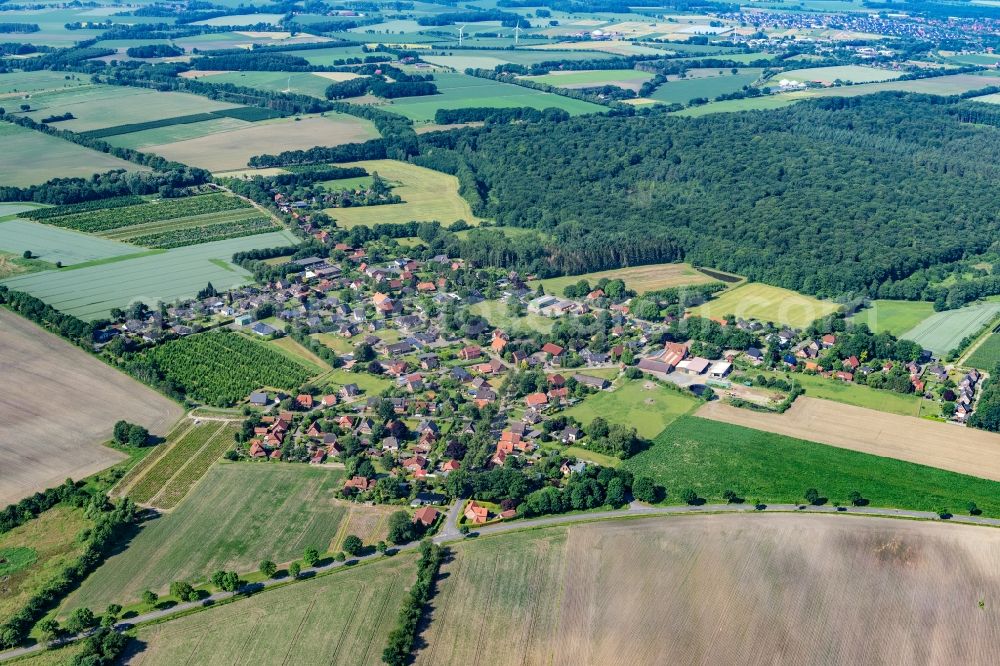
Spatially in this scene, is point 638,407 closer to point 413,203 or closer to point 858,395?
point 858,395

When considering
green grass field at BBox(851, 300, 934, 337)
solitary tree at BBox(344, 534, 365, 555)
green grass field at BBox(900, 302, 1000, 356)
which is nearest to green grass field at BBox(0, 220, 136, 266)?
solitary tree at BBox(344, 534, 365, 555)

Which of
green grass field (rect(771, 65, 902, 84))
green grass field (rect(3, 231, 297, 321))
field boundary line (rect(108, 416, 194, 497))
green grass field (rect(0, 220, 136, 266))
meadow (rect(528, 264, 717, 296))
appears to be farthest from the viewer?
green grass field (rect(771, 65, 902, 84))

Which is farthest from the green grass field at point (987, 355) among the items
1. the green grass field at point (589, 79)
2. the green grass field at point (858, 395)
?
the green grass field at point (589, 79)

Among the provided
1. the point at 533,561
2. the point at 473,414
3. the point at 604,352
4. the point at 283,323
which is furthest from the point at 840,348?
the point at 283,323

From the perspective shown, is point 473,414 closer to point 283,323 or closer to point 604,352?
point 604,352

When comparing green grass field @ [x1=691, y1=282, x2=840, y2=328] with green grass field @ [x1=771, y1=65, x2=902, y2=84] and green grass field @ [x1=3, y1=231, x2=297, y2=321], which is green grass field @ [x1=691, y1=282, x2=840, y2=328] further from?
green grass field @ [x1=771, y1=65, x2=902, y2=84]

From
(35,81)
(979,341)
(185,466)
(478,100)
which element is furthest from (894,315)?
(35,81)

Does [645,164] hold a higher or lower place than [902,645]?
higher
